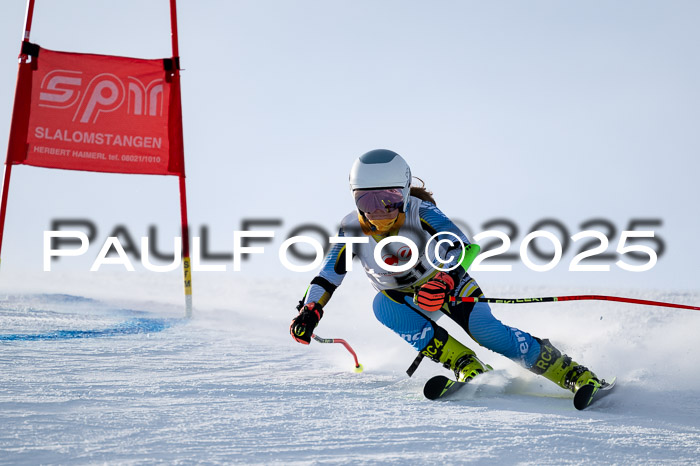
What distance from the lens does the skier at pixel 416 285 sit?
2893 mm

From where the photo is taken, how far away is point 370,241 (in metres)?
3.08

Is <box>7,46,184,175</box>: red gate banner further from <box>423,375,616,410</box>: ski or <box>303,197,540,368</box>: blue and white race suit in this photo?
<box>423,375,616,410</box>: ski

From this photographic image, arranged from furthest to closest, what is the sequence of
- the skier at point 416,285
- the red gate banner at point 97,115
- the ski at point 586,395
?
the red gate banner at point 97,115 < the skier at point 416,285 < the ski at point 586,395

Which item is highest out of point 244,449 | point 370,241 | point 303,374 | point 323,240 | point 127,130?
point 127,130

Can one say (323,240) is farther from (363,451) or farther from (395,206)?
(363,451)

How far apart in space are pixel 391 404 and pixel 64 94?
4974 mm

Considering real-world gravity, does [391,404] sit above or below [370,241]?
below

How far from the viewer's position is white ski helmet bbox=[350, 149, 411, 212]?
9.50 ft

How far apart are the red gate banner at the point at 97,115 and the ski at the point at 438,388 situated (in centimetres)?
452

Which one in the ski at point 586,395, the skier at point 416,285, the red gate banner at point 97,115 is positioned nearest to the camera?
the ski at point 586,395

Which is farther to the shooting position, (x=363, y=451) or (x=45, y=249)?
(x=45, y=249)

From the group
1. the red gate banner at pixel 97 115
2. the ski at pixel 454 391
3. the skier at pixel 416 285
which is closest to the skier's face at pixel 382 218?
the skier at pixel 416 285

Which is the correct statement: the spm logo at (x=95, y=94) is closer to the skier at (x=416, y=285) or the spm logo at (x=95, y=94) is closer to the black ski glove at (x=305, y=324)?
the skier at (x=416, y=285)

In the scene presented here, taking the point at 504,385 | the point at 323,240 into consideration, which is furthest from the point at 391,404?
the point at 323,240
